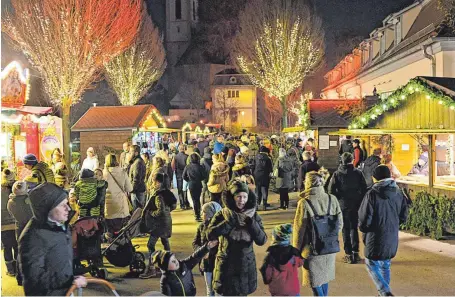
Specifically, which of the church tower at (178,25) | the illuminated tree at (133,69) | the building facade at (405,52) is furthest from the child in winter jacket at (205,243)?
the church tower at (178,25)

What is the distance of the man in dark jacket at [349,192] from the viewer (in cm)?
898

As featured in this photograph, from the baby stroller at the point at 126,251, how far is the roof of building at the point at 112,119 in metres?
12.7

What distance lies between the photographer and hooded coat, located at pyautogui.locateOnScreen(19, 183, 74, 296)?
436cm

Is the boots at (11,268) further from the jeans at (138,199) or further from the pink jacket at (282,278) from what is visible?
the pink jacket at (282,278)

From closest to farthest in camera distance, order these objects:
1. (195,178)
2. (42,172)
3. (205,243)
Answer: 1. (205,243)
2. (42,172)
3. (195,178)

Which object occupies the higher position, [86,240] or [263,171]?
[263,171]

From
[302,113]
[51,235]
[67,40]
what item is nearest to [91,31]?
[67,40]

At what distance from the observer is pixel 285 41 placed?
38.7 m

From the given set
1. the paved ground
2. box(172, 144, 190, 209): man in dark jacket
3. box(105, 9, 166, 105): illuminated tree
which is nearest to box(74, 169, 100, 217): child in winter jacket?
the paved ground

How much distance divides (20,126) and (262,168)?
36.0 ft

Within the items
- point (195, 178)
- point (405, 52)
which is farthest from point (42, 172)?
point (405, 52)

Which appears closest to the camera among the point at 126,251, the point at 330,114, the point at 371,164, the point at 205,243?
the point at 205,243

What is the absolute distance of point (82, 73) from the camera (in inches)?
1078

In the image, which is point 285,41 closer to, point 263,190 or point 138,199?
point 263,190
